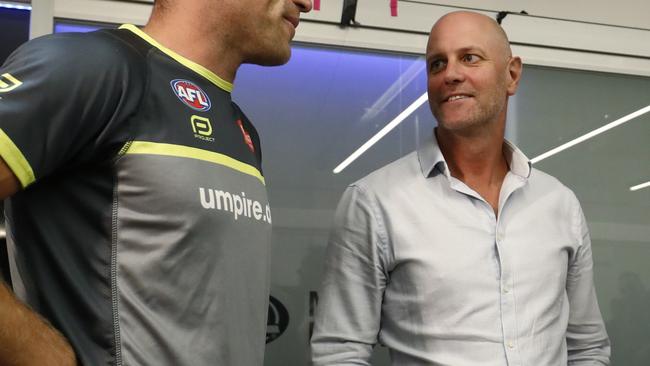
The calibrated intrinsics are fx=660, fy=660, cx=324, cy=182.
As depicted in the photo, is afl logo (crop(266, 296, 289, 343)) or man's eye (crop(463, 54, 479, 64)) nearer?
man's eye (crop(463, 54, 479, 64))

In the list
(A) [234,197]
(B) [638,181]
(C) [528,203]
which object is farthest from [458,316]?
(B) [638,181]

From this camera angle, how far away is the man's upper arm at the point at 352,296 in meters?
1.61

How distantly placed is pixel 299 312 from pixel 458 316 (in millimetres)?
688

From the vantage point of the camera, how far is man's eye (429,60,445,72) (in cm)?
183

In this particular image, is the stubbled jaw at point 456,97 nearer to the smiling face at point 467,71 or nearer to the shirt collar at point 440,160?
the smiling face at point 467,71

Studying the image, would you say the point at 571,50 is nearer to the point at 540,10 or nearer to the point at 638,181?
the point at 540,10

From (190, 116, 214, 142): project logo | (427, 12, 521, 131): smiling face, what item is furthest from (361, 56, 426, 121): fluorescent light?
(190, 116, 214, 142): project logo

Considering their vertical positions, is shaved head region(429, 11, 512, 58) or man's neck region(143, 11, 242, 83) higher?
shaved head region(429, 11, 512, 58)

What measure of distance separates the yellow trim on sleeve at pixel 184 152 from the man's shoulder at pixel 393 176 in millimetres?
669

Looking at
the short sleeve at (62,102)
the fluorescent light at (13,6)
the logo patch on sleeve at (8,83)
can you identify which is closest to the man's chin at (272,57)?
the short sleeve at (62,102)

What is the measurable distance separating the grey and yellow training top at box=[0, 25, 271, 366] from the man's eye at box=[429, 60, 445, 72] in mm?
987

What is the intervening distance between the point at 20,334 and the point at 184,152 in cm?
34

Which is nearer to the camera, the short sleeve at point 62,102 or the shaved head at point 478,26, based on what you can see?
the short sleeve at point 62,102

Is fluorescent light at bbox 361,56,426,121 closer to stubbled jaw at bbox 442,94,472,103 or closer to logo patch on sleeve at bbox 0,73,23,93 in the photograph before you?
stubbled jaw at bbox 442,94,472,103
